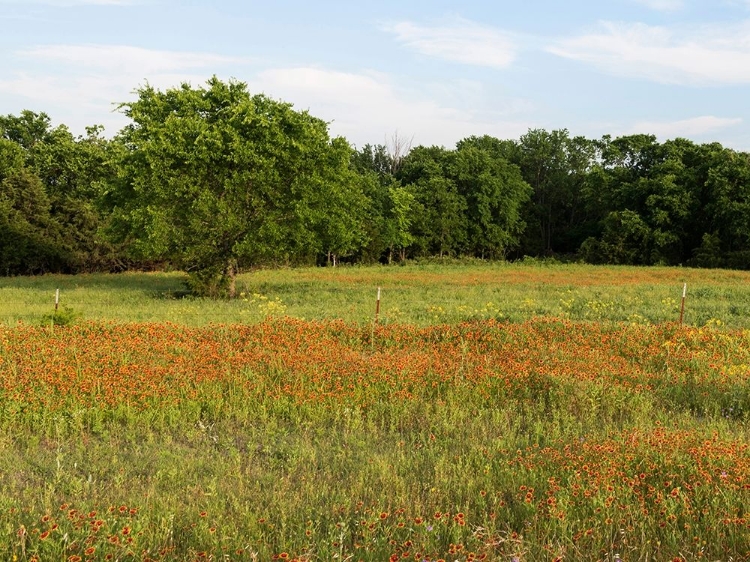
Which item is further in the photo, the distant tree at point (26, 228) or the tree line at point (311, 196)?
the distant tree at point (26, 228)

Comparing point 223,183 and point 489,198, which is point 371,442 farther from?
point 489,198

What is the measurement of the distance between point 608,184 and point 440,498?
7128cm

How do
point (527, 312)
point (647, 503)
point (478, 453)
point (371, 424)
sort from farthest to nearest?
point (527, 312) → point (371, 424) → point (478, 453) → point (647, 503)

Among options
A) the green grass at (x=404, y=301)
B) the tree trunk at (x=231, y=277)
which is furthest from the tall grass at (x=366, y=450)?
the tree trunk at (x=231, y=277)

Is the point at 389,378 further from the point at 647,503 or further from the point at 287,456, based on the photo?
the point at 647,503

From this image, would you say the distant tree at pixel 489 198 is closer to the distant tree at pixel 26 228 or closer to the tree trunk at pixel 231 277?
the distant tree at pixel 26 228

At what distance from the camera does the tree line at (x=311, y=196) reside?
86.4ft

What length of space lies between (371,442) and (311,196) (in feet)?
71.1

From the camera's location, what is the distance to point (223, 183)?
2678 cm

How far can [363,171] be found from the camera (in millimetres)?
75250

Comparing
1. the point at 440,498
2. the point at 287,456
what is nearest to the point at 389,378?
the point at 287,456

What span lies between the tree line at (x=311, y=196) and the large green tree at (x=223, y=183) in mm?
81

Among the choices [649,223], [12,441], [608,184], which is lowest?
[12,441]

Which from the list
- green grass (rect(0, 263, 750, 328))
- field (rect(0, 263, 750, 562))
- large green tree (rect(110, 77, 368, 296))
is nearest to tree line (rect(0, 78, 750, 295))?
large green tree (rect(110, 77, 368, 296))
